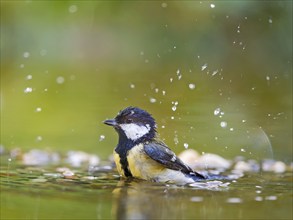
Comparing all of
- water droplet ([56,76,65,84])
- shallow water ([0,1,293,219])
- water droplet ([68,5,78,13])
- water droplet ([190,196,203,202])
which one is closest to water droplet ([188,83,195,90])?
shallow water ([0,1,293,219])

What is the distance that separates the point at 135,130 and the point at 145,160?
34 cm

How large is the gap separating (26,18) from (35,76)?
90.5 inches

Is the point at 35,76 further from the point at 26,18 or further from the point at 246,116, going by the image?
the point at 246,116

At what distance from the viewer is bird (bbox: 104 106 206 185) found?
5.79 meters

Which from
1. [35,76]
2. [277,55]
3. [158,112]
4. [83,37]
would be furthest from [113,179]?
[83,37]

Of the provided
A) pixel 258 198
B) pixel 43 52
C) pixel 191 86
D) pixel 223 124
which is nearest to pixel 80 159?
pixel 258 198

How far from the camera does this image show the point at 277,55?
42.3ft

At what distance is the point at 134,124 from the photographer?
6098mm

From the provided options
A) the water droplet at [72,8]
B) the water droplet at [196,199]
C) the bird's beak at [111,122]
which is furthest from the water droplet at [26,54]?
the water droplet at [196,199]

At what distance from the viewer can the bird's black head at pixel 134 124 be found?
606cm

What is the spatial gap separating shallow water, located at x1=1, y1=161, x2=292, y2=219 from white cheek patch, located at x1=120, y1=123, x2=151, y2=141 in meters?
0.35

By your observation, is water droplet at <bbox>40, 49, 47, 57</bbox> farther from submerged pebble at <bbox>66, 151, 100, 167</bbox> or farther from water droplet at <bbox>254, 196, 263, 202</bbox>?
water droplet at <bbox>254, 196, 263, 202</bbox>

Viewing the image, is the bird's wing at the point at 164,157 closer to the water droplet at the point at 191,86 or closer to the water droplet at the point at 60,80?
the water droplet at the point at 191,86

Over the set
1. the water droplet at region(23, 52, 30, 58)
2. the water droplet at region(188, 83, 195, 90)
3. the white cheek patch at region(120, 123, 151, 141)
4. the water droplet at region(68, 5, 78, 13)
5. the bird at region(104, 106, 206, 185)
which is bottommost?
the bird at region(104, 106, 206, 185)
